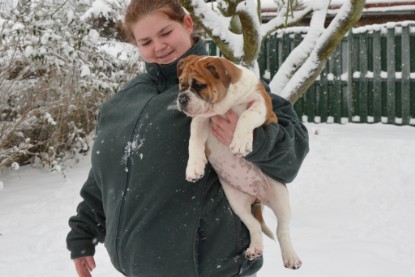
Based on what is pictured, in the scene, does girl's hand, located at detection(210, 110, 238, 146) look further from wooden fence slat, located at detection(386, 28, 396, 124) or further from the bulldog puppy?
wooden fence slat, located at detection(386, 28, 396, 124)

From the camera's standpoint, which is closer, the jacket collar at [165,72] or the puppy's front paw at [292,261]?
the jacket collar at [165,72]

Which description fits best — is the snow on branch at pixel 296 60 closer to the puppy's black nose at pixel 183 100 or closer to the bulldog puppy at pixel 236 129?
the bulldog puppy at pixel 236 129

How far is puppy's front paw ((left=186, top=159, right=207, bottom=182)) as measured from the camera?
7.18ft

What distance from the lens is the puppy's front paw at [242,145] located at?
222 centimetres

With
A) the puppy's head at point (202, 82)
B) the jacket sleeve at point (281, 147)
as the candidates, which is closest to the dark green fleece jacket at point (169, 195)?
the jacket sleeve at point (281, 147)

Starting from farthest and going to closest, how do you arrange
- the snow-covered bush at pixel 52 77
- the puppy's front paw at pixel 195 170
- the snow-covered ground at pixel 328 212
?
1. the snow-covered bush at pixel 52 77
2. the snow-covered ground at pixel 328 212
3. the puppy's front paw at pixel 195 170

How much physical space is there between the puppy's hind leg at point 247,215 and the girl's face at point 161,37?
0.68 metres

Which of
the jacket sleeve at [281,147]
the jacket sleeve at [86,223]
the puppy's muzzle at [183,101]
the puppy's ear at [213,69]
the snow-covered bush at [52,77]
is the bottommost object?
the snow-covered bush at [52,77]

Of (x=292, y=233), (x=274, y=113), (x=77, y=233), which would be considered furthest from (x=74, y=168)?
(x=274, y=113)

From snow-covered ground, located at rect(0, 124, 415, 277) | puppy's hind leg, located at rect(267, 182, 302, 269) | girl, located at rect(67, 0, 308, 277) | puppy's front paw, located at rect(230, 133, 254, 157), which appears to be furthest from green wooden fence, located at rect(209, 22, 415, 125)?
puppy's front paw, located at rect(230, 133, 254, 157)

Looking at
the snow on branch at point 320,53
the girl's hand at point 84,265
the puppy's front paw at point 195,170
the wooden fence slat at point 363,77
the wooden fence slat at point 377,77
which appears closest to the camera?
the puppy's front paw at point 195,170

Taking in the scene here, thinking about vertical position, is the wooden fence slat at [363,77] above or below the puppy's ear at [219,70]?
below

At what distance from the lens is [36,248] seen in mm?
6375

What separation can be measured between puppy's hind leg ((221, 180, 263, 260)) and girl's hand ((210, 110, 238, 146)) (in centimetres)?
21
